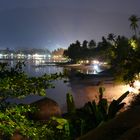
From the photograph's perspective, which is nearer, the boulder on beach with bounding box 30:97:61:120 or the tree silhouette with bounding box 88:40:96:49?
the boulder on beach with bounding box 30:97:61:120

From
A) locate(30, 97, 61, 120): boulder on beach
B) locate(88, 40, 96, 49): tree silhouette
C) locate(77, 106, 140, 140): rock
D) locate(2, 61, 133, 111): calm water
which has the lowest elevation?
locate(2, 61, 133, 111): calm water

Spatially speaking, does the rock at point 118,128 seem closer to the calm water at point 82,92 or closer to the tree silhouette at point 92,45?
the calm water at point 82,92

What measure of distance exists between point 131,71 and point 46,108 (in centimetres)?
628

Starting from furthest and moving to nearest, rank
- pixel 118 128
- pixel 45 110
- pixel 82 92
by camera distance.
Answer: pixel 82 92, pixel 45 110, pixel 118 128

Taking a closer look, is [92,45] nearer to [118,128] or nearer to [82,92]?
[82,92]

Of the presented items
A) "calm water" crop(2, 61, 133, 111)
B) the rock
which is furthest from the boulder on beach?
the rock

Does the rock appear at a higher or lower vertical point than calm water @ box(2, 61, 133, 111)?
higher

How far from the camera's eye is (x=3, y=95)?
3.95m

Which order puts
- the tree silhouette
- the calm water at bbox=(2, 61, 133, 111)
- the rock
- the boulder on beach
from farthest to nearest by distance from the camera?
the tree silhouette
the calm water at bbox=(2, 61, 133, 111)
the boulder on beach
the rock

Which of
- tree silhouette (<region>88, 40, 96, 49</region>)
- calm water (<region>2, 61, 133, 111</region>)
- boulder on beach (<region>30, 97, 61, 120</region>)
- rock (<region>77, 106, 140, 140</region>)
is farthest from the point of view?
tree silhouette (<region>88, 40, 96, 49</region>)

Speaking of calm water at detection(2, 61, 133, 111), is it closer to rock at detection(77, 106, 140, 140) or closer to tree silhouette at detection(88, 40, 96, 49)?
rock at detection(77, 106, 140, 140)

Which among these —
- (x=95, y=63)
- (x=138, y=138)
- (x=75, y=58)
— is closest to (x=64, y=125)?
(x=138, y=138)

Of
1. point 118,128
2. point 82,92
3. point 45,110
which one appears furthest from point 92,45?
point 118,128

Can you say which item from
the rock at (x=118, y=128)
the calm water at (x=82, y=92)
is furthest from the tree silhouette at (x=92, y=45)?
the rock at (x=118, y=128)
